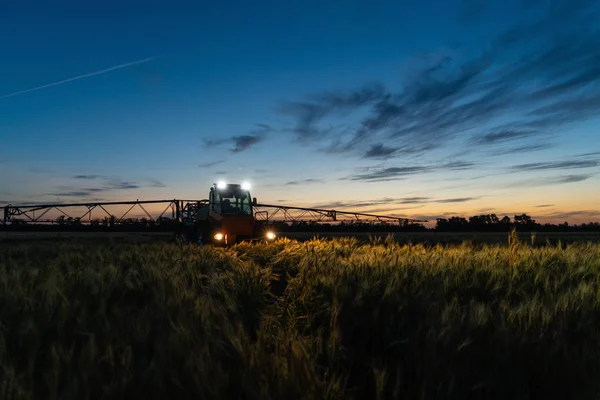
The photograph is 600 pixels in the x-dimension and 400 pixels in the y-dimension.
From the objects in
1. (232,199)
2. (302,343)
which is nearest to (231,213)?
(232,199)

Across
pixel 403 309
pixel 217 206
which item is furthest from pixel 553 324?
pixel 217 206

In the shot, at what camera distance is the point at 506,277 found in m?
6.72

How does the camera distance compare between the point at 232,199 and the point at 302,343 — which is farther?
the point at 232,199

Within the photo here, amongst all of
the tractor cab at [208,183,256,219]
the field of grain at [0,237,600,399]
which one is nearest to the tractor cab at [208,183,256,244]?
the tractor cab at [208,183,256,219]

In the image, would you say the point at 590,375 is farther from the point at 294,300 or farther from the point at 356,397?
the point at 294,300

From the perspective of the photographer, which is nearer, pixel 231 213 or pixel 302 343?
pixel 302 343

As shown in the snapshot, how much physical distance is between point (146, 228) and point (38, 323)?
2024 inches

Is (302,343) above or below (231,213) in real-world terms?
Answer: below

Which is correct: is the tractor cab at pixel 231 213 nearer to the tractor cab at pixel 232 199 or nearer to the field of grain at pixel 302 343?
the tractor cab at pixel 232 199

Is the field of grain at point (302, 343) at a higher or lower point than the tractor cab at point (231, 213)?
lower

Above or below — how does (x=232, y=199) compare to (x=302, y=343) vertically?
above

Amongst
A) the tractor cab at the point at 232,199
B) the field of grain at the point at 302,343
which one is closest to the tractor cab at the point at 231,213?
the tractor cab at the point at 232,199

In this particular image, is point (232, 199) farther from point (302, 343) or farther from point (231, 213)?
point (302, 343)

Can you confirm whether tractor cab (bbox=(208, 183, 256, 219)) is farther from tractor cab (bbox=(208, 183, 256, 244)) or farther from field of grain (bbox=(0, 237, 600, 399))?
field of grain (bbox=(0, 237, 600, 399))
